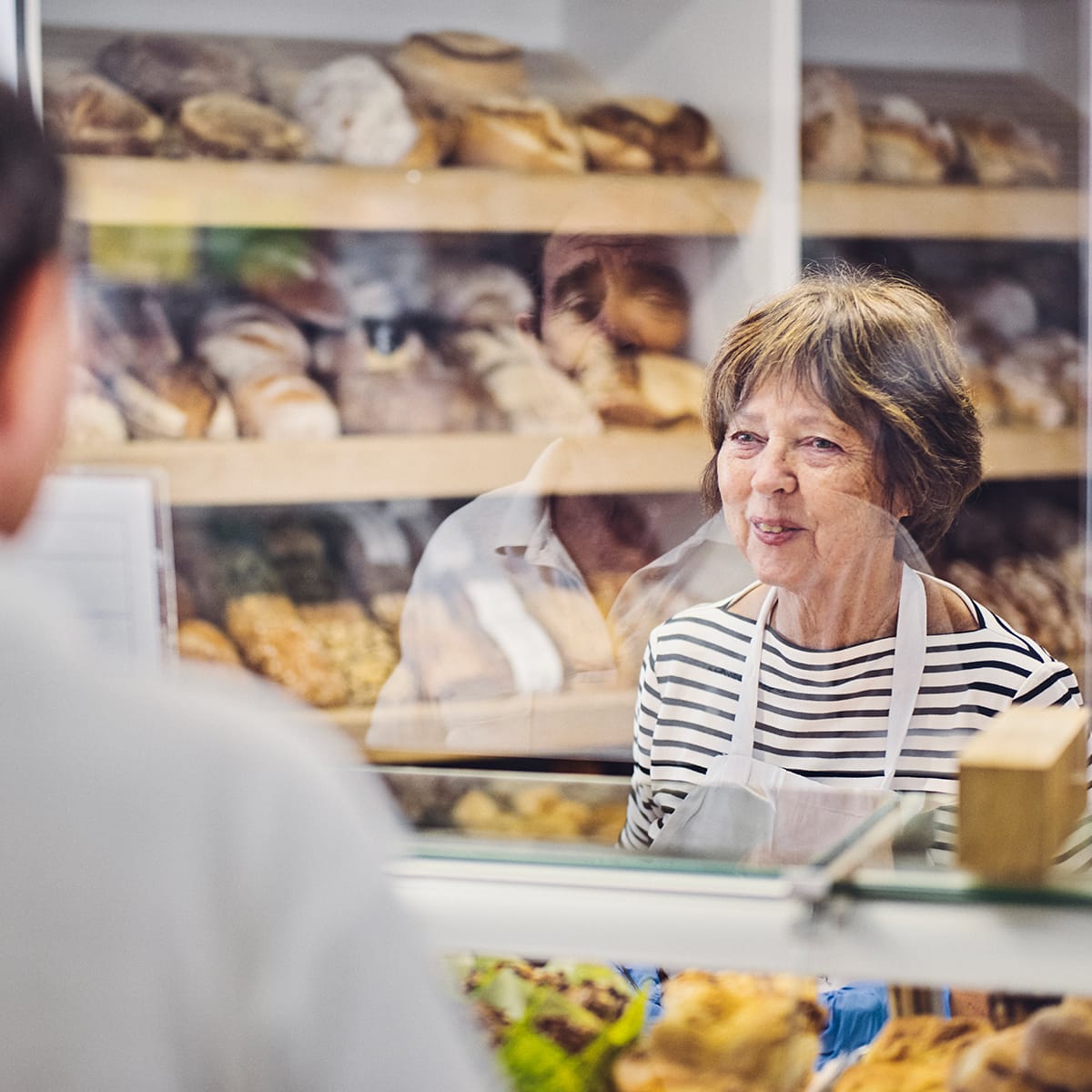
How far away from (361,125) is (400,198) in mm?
123

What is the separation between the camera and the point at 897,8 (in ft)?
7.81

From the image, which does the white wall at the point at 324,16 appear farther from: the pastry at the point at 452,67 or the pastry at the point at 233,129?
the pastry at the point at 233,129

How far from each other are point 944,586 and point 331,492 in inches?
44.0

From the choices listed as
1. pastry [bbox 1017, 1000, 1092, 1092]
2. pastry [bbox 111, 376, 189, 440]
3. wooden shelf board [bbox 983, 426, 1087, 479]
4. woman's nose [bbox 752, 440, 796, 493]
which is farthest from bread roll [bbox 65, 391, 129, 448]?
pastry [bbox 1017, 1000, 1092, 1092]

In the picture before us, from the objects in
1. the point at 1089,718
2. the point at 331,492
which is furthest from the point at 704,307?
the point at 1089,718

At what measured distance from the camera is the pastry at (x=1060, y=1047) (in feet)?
1.99

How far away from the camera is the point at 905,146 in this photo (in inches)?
88.0

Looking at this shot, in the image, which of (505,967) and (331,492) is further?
(331,492)

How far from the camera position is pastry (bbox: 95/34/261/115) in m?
2.05

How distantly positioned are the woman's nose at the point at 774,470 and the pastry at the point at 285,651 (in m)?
1.05

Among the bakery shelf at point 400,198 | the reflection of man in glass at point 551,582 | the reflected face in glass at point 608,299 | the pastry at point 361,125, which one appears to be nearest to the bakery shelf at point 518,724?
the reflection of man in glass at point 551,582

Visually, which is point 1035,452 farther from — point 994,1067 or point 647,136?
point 994,1067

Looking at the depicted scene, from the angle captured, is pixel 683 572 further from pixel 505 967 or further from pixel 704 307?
pixel 704 307

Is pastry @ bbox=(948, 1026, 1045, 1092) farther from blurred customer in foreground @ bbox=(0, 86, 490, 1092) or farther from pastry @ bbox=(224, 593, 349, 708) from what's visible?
pastry @ bbox=(224, 593, 349, 708)
